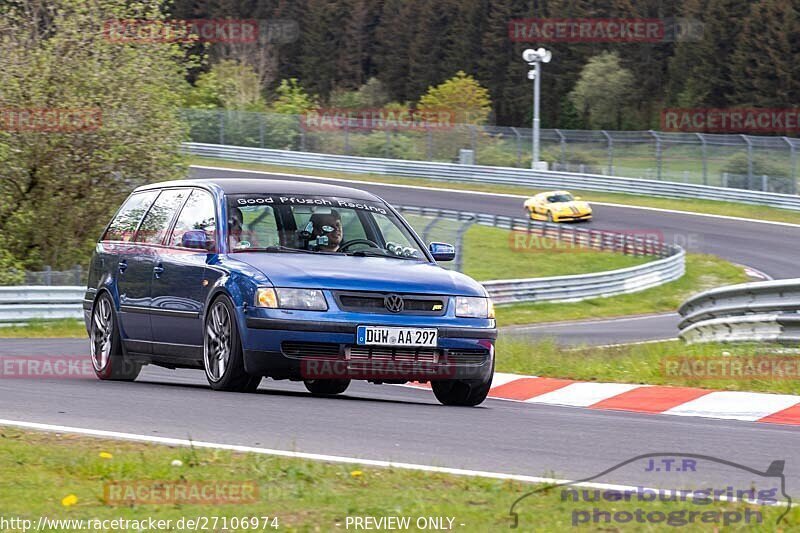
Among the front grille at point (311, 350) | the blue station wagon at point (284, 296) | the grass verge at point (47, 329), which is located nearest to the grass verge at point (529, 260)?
the grass verge at point (47, 329)

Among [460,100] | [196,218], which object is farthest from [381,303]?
[460,100]

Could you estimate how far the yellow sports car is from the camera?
46562mm

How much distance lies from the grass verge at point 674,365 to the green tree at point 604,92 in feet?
265

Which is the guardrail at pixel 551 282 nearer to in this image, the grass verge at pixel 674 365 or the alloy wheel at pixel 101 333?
the grass verge at pixel 674 365

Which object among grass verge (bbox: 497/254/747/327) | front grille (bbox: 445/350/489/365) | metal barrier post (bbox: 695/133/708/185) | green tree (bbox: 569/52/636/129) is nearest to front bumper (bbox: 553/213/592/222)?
metal barrier post (bbox: 695/133/708/185)

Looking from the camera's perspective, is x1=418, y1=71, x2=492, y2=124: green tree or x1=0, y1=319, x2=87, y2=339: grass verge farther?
x1=418, y1=71, x2=492, y2=124: green tree

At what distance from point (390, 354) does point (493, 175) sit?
157 ft

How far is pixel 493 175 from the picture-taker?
186 ft

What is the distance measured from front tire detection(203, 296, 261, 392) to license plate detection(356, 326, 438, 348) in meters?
0.84

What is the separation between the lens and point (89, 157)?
26469 mm

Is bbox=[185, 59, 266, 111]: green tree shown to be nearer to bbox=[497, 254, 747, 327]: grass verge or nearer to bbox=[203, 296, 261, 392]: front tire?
bbox=[497, 254, 747, 327]: grass verge

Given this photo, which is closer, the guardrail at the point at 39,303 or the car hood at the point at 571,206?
the guardrail at the point at 39,303

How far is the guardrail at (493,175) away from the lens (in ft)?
168

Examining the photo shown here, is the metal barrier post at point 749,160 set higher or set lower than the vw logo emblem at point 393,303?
lower
